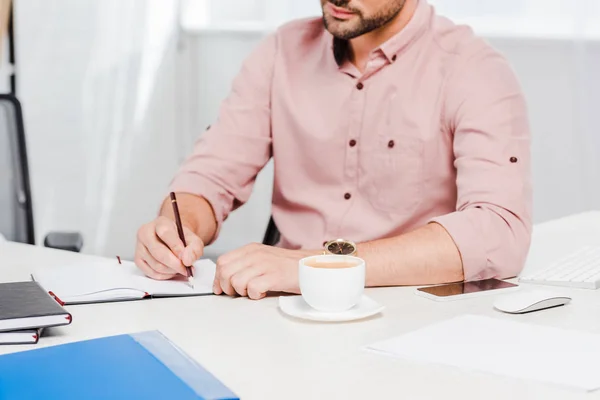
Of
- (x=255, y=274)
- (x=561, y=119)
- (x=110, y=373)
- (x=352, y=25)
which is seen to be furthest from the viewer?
(x=561, y=119)

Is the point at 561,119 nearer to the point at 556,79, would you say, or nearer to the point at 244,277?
the point at 556,79

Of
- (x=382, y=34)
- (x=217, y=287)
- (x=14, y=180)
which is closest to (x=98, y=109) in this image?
(x=14, y=180)

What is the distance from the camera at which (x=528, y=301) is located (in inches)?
47.3

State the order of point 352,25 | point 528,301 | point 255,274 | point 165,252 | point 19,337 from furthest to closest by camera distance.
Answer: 1. point 352,25
2. point 165,252
3. point 255,274
4. point 528,301
5. point 19,337

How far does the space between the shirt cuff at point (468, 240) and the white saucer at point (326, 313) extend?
0.82 ft

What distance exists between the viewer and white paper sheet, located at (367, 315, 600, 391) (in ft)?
3.09

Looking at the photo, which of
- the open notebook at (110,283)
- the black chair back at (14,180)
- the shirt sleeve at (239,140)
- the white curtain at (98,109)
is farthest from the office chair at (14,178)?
the white curtain at (98,109)

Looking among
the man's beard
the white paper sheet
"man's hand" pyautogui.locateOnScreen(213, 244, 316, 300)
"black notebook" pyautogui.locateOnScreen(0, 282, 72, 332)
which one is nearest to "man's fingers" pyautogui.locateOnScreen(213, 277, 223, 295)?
"man's hand" pyautogui.locateOnScreen(213, 244, 316, 300)

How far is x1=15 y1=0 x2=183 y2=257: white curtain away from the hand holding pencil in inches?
111

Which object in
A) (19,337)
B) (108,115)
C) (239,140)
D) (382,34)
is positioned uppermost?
(382,34)

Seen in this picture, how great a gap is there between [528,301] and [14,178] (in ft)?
4.73

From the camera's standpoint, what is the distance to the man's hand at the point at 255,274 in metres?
1.30

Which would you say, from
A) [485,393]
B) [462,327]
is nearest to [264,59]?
[462,327]

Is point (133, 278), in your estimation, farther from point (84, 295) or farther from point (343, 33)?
point (343, 33)
